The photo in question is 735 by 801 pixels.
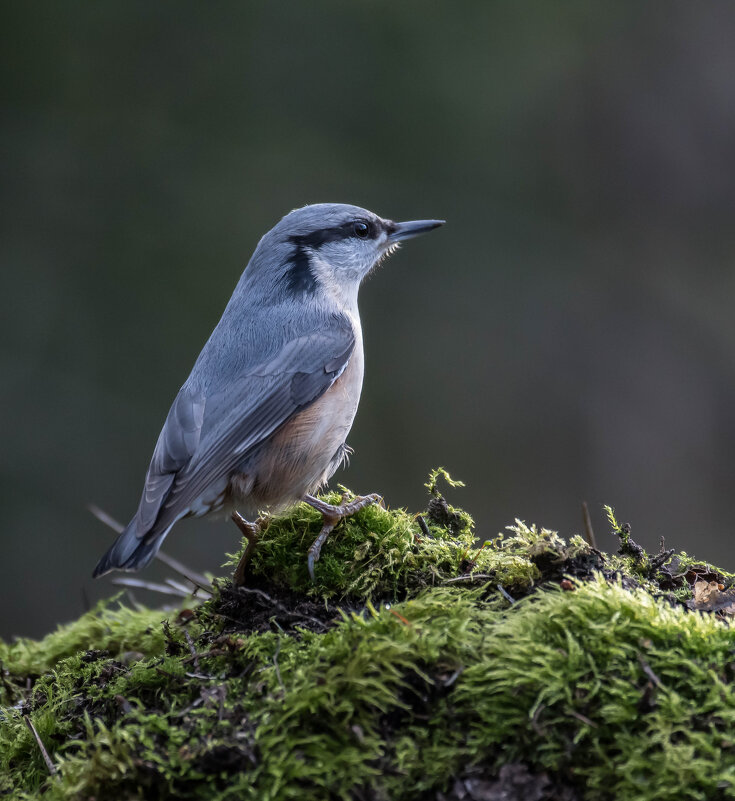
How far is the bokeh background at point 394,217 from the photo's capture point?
7184mm

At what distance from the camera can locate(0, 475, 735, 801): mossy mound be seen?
1828mm

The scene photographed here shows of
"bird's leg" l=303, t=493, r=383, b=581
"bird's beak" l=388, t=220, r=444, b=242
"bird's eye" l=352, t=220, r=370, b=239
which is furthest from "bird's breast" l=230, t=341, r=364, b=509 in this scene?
"bird's beak" l=388, t=220, r=444, b=242

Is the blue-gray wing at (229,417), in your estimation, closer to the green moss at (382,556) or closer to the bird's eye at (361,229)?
the green moss at (382,556)

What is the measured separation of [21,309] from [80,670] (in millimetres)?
5394

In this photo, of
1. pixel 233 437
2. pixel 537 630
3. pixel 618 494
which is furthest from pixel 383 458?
pixel 537 630

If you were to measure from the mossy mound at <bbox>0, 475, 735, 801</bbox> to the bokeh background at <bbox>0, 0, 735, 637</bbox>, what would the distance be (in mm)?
4629

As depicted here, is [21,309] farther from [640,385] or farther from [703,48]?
[703,48]

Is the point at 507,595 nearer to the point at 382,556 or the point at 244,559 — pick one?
the point at 382,556

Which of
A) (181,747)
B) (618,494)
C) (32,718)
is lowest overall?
(618,494)

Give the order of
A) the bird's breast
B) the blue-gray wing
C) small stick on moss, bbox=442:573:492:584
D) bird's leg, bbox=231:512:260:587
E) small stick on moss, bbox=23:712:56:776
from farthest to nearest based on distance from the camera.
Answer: the bird's breast, the blue-gray wing, bird's leg, bbox=231:512:260:587, small stick on moss, bbox=442:573:492:584, small stick on moss, bbox=23:712:56:776

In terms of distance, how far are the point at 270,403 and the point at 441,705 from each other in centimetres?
161

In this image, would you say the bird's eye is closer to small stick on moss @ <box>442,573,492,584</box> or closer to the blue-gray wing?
the blue-gray wing

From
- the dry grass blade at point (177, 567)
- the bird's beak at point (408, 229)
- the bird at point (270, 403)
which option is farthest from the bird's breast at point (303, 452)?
the bird's beak at point (408, 229)

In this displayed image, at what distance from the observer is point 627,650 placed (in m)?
1.98
